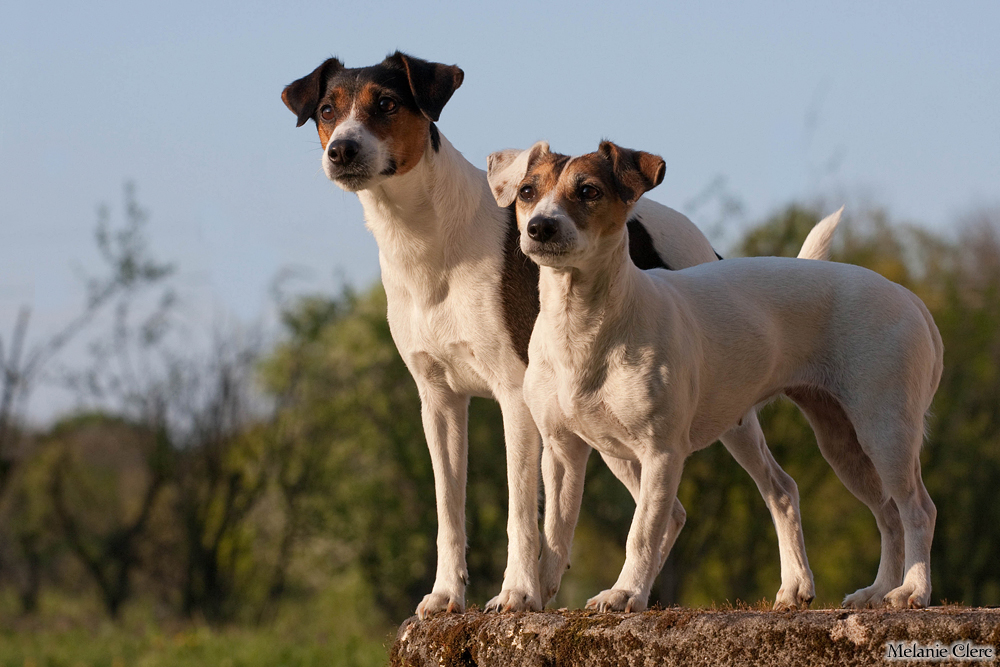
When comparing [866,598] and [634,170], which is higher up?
[634,170]

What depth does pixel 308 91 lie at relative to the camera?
6598 millimetres

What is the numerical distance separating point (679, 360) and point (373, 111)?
92.2 inches

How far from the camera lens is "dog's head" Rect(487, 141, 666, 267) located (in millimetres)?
5250

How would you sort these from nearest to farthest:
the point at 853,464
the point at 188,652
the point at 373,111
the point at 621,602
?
the point at 621,602, the point at 373,111, the point at 853,464, the point at 188,652

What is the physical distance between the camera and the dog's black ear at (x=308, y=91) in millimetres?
6570

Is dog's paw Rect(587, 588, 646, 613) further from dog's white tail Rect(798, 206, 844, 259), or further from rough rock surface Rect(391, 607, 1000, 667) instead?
dog's white tail Rect(798, 206, 844, 259)

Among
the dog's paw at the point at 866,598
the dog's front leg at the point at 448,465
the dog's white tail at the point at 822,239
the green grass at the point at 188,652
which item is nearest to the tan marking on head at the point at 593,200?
the dog's front leg at the point at 448,465

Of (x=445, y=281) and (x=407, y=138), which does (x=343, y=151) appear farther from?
(x=445, y=281)

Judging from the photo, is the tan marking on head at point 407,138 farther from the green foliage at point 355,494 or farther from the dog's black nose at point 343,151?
the green foliage at point 355,494

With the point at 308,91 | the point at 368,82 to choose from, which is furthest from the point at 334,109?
the point at 308,91

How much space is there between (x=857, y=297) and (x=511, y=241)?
2.15m

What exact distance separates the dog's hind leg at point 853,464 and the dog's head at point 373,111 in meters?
2.86

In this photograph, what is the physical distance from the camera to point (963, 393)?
28.2 meters

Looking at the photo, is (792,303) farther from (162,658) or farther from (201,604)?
(201,604)
